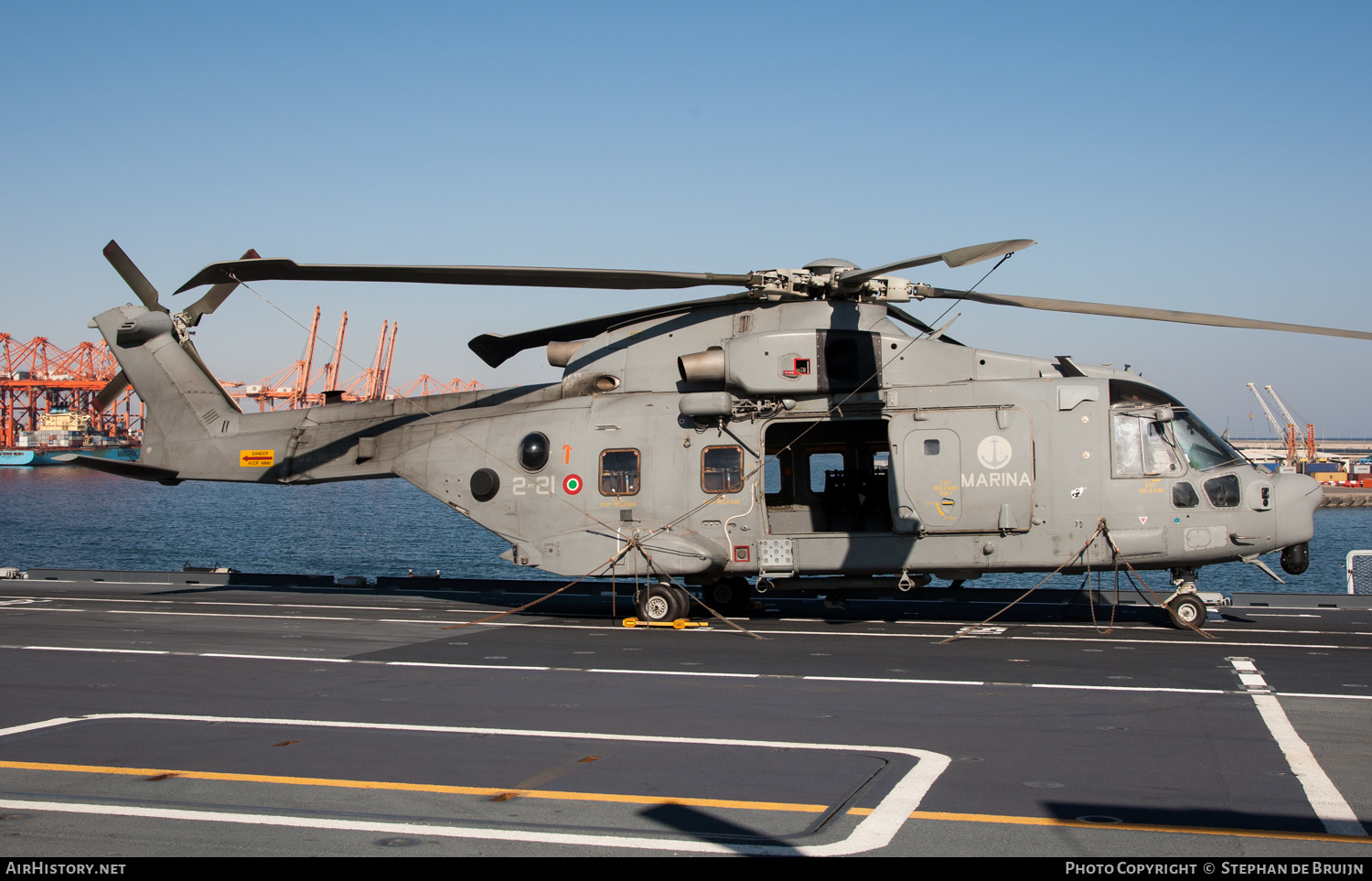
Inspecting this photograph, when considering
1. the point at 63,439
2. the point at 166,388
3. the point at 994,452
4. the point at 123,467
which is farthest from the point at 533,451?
the point at 63,439

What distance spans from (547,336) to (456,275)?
3821 mm

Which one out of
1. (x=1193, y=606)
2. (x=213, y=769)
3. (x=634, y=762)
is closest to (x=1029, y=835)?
(x=634, y=762)

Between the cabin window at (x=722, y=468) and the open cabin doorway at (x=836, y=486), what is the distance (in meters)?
1.62

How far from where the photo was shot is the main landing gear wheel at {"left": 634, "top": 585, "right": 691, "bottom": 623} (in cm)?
1602

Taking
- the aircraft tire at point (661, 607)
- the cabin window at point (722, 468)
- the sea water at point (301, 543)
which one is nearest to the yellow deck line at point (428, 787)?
the aircraft tire at point (661, 607)

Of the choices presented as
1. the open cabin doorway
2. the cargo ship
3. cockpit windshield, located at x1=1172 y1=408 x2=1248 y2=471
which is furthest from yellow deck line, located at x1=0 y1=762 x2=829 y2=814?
the cargo ship

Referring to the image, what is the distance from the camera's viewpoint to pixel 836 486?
1803 cm

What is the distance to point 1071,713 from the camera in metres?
9.40

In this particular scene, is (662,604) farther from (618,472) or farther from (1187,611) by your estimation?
(1187,611)

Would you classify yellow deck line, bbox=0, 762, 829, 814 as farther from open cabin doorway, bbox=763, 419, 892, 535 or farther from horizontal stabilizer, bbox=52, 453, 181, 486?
open cabin doorway, bbox=763, 419, 892, 535

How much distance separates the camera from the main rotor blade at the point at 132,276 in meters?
18.7

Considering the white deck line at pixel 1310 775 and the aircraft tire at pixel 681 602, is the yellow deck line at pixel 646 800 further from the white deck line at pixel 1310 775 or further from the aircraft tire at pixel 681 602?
the aircraft tire at pixel 681 602

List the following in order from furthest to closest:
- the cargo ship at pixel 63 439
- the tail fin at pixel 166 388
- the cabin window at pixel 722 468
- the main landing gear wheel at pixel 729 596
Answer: the cargo ship at pixel 63 439 → the tail fin at pixel 166 388 → the main landing gear wheel at pixel 729 596 → the cabin window at pixel 722 468

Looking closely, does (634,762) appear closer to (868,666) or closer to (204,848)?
(204,848)
